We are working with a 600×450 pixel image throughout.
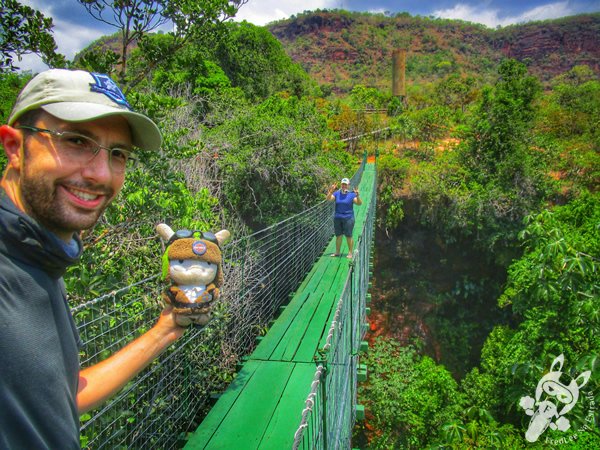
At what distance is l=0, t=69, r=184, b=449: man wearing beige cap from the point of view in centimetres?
65

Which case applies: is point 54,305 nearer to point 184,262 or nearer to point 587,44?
point 184,262

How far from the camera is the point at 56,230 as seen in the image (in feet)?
2.50

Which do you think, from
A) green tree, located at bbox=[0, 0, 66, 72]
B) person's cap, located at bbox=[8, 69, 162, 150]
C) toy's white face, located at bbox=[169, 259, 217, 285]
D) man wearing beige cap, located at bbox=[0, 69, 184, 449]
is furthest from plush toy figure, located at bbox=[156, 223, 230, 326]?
green tree, located at bbox=[0, 0, 66, 72]

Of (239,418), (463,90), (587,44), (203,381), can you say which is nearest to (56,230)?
(239,418)

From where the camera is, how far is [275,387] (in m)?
2.52

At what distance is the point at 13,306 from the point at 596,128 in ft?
55.9

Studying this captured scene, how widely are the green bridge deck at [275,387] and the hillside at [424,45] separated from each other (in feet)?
173

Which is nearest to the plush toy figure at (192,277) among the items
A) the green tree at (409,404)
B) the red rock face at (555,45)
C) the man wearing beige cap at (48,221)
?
A: the man wearing beige cap at (48,221)

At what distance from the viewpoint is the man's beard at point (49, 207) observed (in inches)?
28.5

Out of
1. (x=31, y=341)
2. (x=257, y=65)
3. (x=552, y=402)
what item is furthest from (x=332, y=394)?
(x=257, y=65)

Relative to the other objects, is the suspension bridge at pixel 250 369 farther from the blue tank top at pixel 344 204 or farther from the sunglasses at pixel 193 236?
the blue tank top at pixel 344 204

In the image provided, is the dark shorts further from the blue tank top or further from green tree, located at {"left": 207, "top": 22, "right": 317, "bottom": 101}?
green tree, located at {"left": 207, "top": 22, "right": 317, "bottom": 101}

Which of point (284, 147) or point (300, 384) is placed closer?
point (300, 384)

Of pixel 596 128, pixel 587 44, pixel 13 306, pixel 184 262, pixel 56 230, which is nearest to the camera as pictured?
pixel 13 306
